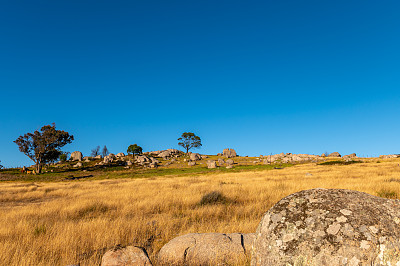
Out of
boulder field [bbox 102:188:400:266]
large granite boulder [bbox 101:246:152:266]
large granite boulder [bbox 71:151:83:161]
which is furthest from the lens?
large granite boulder [bbox 71:151:83:161]

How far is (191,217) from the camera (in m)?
8.97

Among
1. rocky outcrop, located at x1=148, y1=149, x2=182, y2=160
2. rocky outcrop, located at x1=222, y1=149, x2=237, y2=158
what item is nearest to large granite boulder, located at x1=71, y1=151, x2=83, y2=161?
rocky outcrop, located at x1=148, y1=149, x2=182, y2=160

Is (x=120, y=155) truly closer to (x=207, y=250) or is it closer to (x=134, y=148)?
(x=134, y=148)

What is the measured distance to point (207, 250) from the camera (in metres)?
4.82

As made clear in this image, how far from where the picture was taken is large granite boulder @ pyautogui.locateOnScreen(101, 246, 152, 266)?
3.93 metres

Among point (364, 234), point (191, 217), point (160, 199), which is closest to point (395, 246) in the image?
point (364, 234)

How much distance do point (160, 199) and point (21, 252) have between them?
768 cm

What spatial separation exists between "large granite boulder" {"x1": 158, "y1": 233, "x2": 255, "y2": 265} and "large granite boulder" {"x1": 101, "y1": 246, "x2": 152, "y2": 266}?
2.64ft

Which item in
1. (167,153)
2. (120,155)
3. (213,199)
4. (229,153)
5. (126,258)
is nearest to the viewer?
(126,258)

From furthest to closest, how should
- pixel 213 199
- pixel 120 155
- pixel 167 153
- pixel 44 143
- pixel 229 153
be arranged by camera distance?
pixel 229 153 → pixel 167 153 → pixel 120 155 → pixel 44 143 → pixel 213 199

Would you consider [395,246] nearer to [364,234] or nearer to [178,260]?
[364,234]

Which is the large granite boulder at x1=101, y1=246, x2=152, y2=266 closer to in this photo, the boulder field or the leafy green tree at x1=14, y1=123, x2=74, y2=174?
the boulder field

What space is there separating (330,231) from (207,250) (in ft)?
9.23

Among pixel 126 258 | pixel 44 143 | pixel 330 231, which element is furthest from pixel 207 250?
pixel 44 143
